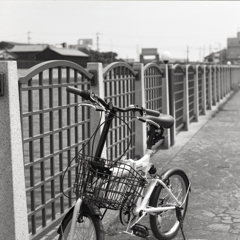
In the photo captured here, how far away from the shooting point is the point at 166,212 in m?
4.51

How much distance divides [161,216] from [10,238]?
1.27 metres

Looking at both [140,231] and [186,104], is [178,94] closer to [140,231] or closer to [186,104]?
[186,104]

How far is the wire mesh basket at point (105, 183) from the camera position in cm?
330

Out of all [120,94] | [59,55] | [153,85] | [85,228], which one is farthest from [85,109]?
[59,55]

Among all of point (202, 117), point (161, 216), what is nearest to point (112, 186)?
point (161, 216)

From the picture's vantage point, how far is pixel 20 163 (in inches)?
152

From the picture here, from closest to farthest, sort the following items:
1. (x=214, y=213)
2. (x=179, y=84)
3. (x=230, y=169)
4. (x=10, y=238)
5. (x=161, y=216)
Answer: (x=10, y=238), (x=161, y=216), (x=214, y=213), (x=230, y=169), (x=179, y=84)

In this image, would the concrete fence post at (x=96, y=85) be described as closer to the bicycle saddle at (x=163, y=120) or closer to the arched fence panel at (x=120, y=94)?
the arched fence panel at (x=120, y=94)

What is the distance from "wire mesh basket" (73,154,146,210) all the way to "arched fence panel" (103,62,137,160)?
2.81 metres

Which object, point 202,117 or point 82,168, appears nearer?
point 82,168

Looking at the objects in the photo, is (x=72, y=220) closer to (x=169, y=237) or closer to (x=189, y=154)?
(x=169, y=237)

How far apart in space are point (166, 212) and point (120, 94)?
276 centimetres

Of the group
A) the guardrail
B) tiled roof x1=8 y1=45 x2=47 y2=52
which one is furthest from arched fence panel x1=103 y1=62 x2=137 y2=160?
tiled roof x1=8 y1=45 x2=47 y2=52

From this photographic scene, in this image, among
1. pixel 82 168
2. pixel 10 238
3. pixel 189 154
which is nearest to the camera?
pixel 82 168
